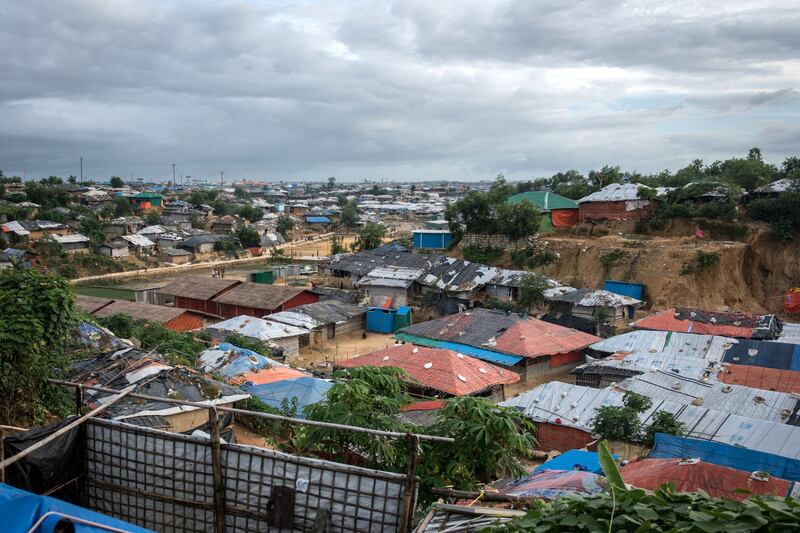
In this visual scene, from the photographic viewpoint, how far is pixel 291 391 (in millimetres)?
15164

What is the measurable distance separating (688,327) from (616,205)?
16439 millimetres

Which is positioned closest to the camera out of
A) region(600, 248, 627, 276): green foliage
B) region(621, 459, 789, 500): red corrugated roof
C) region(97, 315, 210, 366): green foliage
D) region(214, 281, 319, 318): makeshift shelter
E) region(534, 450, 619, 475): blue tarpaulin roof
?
region(621, 459, 789, 500): red corrugated roof

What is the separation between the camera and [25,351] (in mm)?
8922

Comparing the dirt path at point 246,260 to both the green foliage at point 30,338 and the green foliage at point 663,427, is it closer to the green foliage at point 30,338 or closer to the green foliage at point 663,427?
the green foliage at point 30,338

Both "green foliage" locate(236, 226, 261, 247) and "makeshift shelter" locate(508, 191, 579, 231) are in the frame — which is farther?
"green foliage" locate(236, 226, 261, 247)

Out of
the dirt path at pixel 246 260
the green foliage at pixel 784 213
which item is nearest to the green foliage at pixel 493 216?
the green foliage at pixel 784 213

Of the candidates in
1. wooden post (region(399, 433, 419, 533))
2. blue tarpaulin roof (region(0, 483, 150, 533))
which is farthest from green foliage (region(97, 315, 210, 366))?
wooden post (region(399, 433, 419, 533))

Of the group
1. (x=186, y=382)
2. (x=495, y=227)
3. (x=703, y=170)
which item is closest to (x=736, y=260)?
(x=495, y=227)

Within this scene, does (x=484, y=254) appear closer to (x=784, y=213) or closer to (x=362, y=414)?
(x=784, y=213)

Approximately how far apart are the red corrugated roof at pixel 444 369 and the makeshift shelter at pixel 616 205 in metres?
22.6

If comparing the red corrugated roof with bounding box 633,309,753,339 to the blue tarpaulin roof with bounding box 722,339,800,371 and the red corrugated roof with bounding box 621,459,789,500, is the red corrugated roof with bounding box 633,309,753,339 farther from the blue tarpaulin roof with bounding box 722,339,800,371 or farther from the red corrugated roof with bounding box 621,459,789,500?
the red corrugated roof with bounding box 621,459,789,500

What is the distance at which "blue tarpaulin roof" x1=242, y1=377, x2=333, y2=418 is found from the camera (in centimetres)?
1473

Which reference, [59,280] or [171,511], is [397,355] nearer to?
[59,280]

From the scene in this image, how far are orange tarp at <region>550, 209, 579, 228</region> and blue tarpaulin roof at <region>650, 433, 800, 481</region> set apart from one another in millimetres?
29717
